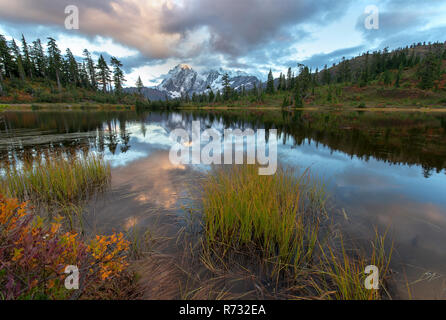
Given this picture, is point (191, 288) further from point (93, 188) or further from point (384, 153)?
point (384, 153)

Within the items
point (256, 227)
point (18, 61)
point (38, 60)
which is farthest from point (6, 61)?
point (256, 227)

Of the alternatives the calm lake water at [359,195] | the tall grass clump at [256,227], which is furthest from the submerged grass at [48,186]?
the tall grass clump at [256,227]

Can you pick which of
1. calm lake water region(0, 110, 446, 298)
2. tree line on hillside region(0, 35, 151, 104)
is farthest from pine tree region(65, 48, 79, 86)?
calm lake water region(0, 110, 446, 298)

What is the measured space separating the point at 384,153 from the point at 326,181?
8.12m

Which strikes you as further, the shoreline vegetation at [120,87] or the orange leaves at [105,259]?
the shoreline vegetation at [120,87]

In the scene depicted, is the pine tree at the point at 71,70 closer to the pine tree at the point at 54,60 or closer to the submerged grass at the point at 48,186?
the pine tree at the point at 54,60

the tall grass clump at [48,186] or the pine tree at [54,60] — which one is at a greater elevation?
the pine tree at [54,60]

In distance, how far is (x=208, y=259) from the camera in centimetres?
367

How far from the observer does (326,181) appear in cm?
827

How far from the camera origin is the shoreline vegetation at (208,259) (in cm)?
231

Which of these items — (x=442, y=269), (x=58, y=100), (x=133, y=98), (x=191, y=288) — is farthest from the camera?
(x=133, y=98)

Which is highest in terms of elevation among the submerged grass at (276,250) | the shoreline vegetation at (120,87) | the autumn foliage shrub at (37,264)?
the shoreline vegetation at (120,87)

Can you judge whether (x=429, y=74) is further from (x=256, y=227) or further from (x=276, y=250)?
(x=256, y=227)
